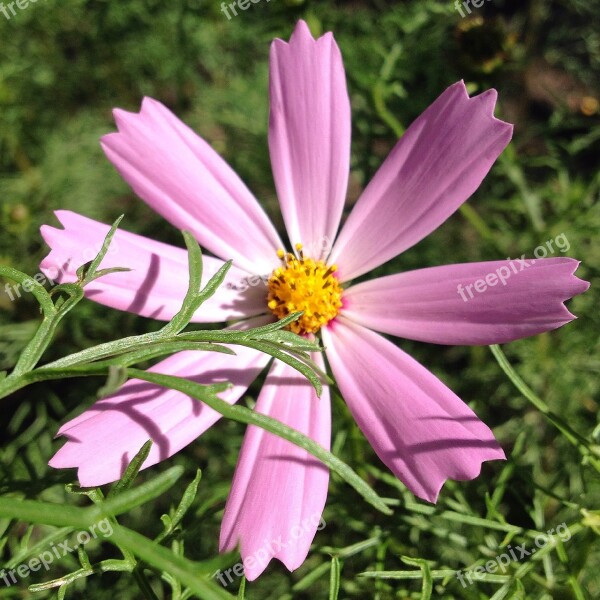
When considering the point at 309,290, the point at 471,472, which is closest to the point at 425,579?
the point at 471,472

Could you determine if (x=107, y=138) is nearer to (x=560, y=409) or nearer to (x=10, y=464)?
(x=10, y=464)

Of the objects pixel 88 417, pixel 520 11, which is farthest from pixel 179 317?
pixel 520 11
